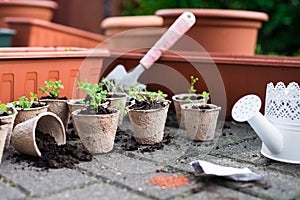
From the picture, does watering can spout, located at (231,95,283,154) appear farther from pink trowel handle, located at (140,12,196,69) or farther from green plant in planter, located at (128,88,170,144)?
pink trowel handle, located at (140,12,196,69)

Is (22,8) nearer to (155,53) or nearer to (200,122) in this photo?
(155,53)

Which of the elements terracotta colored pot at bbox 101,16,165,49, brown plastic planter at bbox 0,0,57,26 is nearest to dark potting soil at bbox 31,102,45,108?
terracotta colored pot at bbox 101,16,165,49

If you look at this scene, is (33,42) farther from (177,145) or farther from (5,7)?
(177,145)

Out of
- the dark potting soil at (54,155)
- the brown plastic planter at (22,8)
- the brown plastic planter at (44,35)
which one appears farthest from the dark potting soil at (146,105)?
the brown plastic planter at (22,8)

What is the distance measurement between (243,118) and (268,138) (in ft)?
0.40

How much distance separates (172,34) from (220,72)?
28 centimetres

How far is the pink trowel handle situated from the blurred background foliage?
1314 mm

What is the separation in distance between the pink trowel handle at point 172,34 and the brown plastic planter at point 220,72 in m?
0.09

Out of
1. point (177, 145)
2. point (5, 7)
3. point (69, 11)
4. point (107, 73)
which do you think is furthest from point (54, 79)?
point (69, 11)

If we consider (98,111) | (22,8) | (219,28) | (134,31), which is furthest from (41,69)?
(22,8)

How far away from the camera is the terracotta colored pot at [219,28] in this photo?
2.39 metres

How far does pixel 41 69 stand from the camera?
180 cm

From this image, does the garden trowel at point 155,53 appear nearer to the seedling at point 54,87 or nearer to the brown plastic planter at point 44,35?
the seedling at point 54,87

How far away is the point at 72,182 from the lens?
118cm
